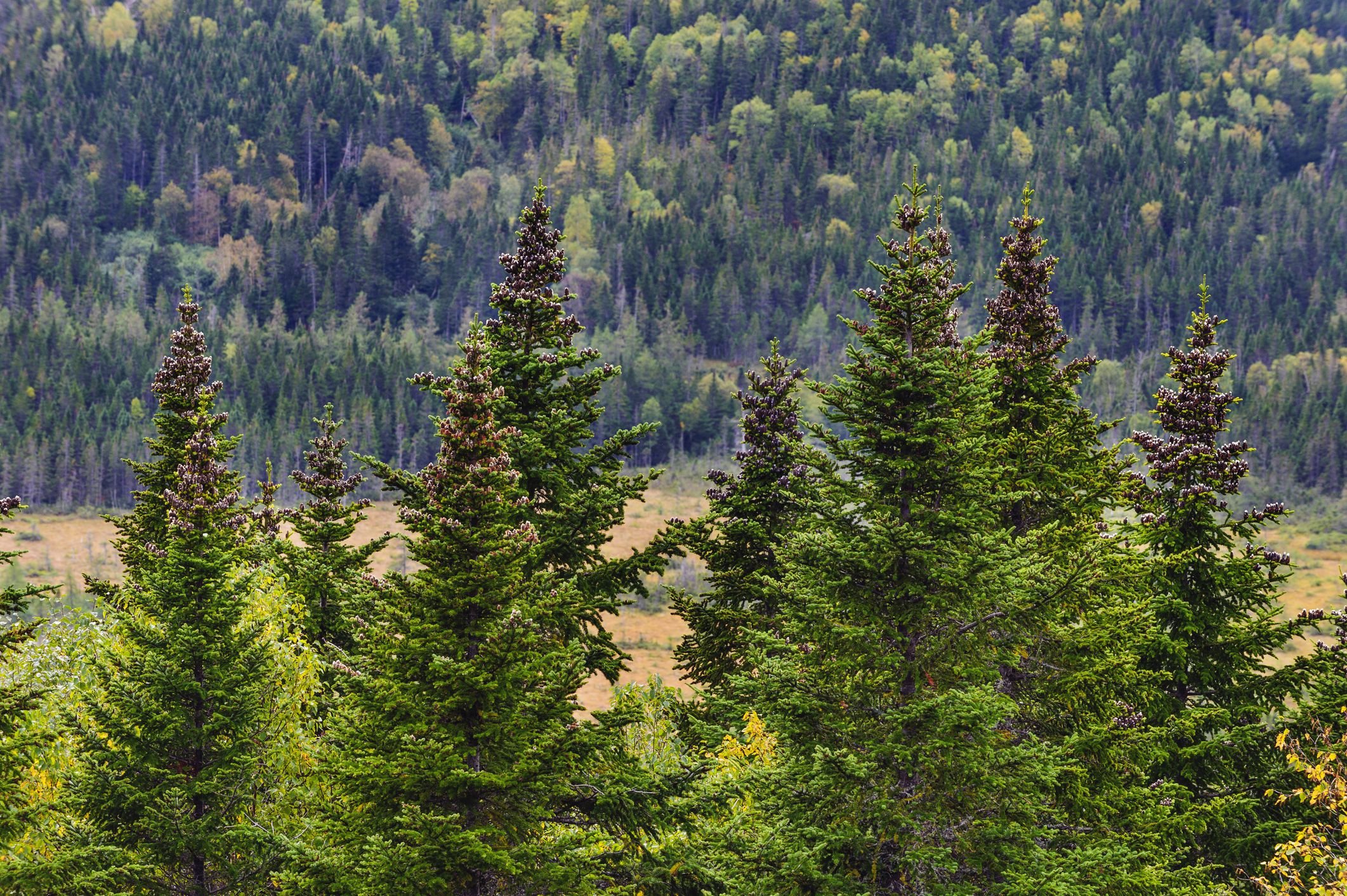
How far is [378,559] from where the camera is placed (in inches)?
6722

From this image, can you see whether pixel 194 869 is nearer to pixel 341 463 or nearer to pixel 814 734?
pixel 814 734

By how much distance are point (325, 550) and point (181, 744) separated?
1401cm

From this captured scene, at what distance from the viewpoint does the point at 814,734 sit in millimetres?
19531

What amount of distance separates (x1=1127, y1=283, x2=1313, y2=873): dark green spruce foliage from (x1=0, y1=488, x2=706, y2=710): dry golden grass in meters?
84.7

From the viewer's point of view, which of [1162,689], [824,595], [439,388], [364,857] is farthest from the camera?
[1162,689]

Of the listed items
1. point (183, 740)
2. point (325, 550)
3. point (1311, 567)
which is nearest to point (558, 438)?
point (183, 740)

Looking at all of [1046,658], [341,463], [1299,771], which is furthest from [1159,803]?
[341,463]

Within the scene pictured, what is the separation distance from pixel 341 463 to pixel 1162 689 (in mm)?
22223

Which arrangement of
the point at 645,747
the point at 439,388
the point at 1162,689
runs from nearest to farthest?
1. the point at 439,388
2. the point at 1162,689
3. the point at 645,747

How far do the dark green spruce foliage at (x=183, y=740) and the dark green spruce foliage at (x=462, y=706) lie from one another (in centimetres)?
311

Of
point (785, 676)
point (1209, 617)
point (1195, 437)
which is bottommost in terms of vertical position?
point (785, 676)

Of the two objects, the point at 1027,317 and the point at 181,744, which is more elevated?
the point at 1027,317

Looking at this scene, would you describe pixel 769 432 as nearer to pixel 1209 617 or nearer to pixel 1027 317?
pixel 1027 317

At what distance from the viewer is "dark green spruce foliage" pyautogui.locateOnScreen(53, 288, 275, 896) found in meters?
21.4
